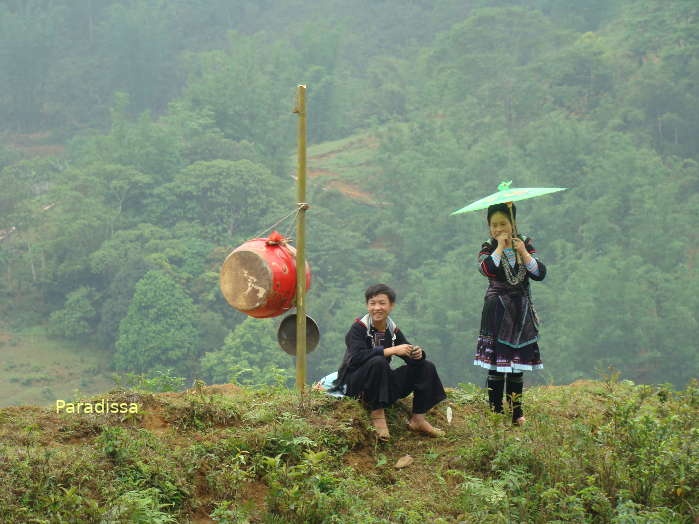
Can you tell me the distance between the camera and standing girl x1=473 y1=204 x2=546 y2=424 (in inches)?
177

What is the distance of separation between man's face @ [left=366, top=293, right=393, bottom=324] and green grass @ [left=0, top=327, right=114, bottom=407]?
25789 mm

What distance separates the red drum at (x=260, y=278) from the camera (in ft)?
14.9

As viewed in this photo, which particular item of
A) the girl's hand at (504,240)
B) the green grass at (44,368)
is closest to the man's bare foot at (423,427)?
the girl's hand at (504,240)

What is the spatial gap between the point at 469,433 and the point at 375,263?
34999 millimetres

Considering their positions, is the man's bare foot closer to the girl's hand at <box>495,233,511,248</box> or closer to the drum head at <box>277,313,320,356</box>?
the drum head at <box>277,313,320,356</box>

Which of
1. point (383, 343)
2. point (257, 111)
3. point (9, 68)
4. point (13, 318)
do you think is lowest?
point (13, 318)

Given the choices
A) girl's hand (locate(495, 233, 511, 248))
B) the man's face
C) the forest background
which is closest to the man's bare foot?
the man's face

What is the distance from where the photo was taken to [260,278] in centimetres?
453

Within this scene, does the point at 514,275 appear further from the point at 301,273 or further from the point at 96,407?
the point at 96,407

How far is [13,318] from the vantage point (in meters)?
35.0

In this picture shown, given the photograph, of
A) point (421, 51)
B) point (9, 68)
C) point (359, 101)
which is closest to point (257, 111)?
point (359, 101)

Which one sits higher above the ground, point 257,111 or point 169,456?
point 257,111

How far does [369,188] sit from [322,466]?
134 feet

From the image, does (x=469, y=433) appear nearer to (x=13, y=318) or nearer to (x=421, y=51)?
(x=13, y=318)
